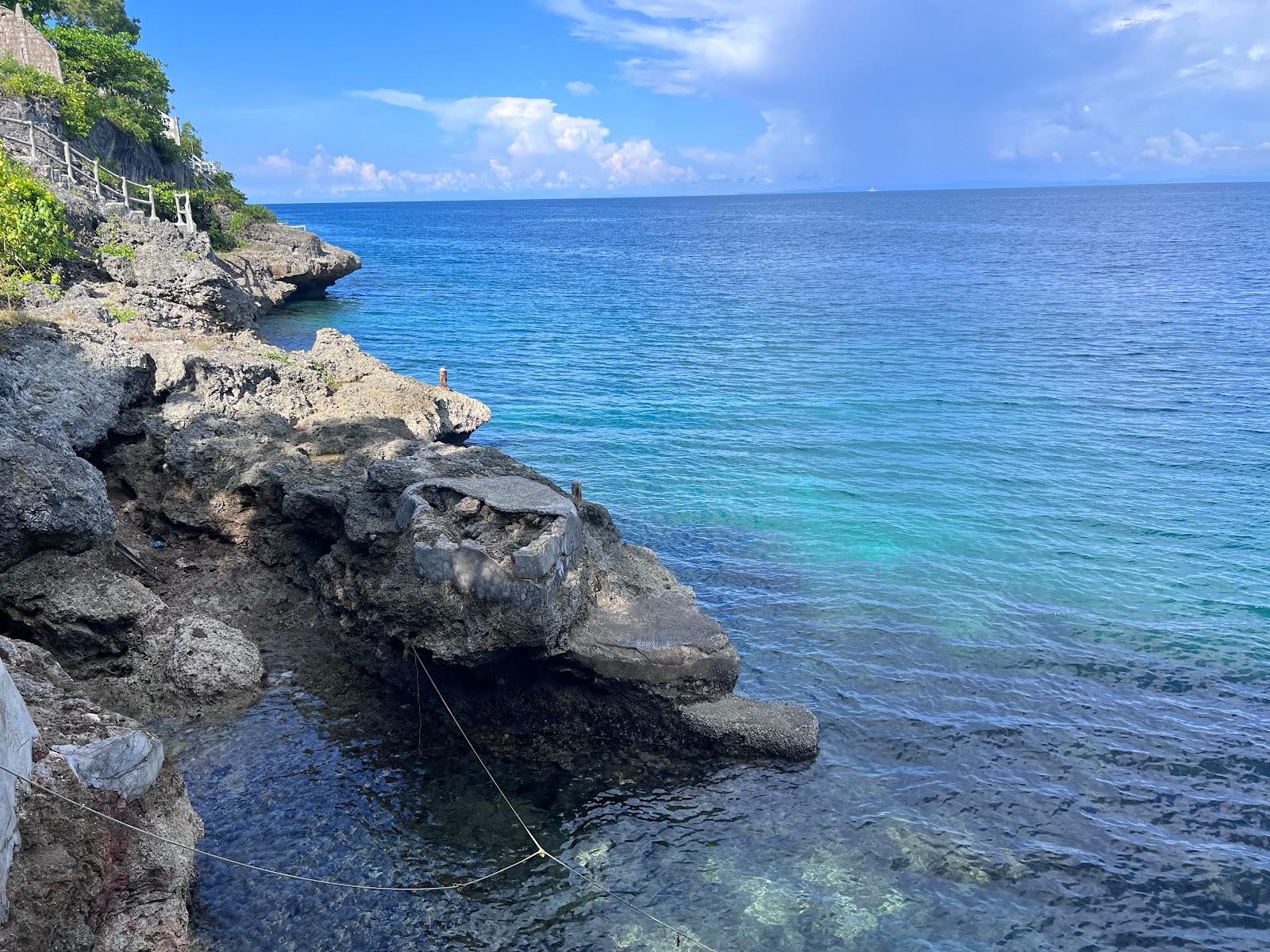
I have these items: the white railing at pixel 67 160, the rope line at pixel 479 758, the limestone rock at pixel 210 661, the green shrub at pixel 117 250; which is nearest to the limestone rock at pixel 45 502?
the limestone rock at pixel 210 661

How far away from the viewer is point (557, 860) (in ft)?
38.9

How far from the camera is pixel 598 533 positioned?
1617 cm

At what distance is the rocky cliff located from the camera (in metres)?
9.48

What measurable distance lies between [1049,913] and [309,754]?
10.3 meters

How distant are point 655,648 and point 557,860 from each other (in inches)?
134

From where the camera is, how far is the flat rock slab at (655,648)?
1369cm

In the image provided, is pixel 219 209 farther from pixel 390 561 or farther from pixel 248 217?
pixel 390 561

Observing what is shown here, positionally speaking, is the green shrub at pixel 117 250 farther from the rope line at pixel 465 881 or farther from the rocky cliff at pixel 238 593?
the rope line at pixel 465 881

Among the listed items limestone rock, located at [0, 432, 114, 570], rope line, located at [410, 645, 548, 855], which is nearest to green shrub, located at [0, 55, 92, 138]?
limestone rock, located at [0, 432, 114, 570]

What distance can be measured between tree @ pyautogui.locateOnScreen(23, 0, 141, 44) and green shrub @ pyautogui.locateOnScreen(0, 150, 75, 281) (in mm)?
43245

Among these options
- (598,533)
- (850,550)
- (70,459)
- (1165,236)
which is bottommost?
(850,550)

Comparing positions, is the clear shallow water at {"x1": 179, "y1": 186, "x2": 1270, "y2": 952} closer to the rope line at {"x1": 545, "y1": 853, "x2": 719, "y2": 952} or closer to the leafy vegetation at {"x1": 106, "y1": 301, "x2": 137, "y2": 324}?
the rope line at {"x1": 545, "y1": 853, "x2": 719, "y2": 952}

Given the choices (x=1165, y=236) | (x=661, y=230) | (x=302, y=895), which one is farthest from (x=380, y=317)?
(x=661, y=230)

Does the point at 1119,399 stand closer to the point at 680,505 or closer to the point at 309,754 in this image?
the point at 680,505
